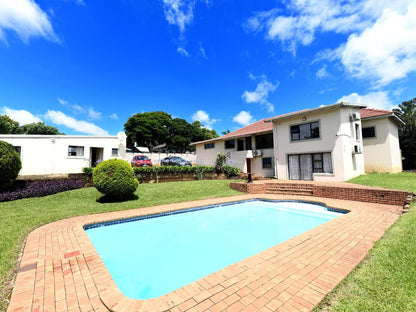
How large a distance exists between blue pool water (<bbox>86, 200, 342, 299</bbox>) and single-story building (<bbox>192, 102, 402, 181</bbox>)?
5697mm

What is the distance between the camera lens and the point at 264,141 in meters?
18.9

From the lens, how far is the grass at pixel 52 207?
369cm

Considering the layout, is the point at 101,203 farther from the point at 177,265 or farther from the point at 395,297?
the point at 395,297

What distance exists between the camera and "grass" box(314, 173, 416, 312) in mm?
2252

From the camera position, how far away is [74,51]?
14680mm

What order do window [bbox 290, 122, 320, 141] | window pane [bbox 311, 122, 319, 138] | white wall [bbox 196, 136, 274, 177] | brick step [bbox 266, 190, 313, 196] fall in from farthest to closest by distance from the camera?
1. white wall [bbox 196, 136, 274, 177]
2. window [bbox 290, 122, 320, 141]
3. window pane [bbox 311, 122, 319, 138]
4. brick step [bbox 266, 190, 313, 196]

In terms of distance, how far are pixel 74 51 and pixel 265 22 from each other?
15.1 meters

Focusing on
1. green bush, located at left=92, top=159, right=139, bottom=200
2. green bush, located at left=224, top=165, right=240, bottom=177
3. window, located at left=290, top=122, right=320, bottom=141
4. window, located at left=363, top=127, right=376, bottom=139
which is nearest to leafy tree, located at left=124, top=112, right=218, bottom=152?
green bush, located at left=224, top=165, right=240, bottom=177

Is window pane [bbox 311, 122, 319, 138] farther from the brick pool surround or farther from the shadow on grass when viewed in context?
the shadow on grass

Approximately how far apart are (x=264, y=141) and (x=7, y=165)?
18627 mm

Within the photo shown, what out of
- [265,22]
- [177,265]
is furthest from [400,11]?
[177,265]

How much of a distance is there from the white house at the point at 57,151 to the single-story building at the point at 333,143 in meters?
14.0

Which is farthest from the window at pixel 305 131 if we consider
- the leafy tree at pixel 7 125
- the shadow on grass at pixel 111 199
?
the leafy tree at pixel 7 125

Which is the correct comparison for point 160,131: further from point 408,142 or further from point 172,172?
point 408,142
